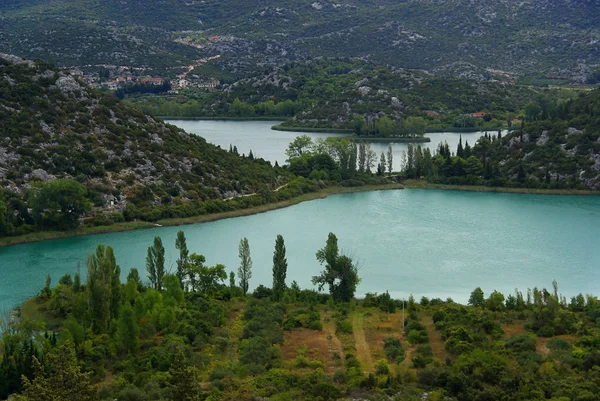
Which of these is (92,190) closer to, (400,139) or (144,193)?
(144,193)

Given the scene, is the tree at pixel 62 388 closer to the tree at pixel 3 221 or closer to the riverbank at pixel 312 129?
the tree at pixel 3 221

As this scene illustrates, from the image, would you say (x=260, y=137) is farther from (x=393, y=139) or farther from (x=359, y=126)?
(x=393, y=139)

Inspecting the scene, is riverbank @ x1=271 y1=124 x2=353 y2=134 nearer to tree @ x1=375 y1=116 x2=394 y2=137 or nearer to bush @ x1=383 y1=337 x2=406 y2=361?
tree @ x1=375 y1=116 x2=394 y2=137

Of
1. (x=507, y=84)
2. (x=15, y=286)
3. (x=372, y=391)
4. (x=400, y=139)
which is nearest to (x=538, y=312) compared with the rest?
(x=372, y=391)

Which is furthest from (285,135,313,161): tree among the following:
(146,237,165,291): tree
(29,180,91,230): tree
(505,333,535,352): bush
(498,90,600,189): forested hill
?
(505,333,535,352): bush

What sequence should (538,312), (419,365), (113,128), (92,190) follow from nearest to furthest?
(419,365) < (538,312) < (92,190) < (113,128)

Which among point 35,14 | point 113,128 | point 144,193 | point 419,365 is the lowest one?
point 419,365

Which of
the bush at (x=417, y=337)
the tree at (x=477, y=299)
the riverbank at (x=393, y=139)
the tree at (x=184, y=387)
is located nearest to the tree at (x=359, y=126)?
the riverbank at (x=393, y=139)
